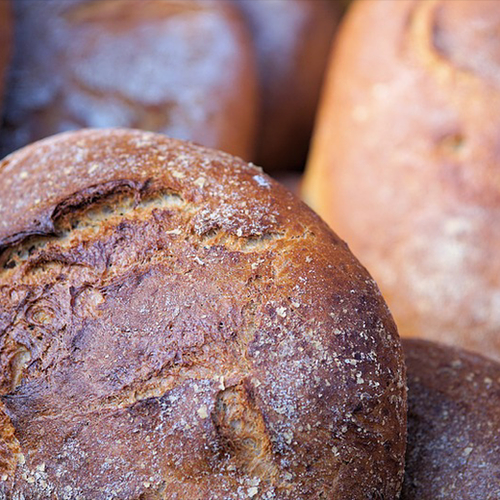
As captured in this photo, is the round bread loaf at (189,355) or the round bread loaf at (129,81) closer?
the round bread loaf at (189,355)

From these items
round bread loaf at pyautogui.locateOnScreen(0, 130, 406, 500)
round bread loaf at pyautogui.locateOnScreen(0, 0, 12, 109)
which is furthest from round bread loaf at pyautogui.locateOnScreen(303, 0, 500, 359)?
round bread loaf at pyautogui.locateOnScreen(0, 0, 12, 109)

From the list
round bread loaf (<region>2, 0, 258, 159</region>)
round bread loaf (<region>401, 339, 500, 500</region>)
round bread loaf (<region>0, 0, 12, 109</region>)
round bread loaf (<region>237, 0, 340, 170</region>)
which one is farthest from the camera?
round bread loaf (<region>237, 0, 340, 170</region>)

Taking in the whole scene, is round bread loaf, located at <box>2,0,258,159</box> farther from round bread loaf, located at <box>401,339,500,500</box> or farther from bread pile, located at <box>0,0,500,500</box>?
round bread loaf, located at <box>401,339,500,500</box>

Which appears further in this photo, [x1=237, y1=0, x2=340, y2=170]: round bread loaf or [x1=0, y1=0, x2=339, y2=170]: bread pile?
[x1=237, y1=0, x2=340, y2=170]: round bread loaf

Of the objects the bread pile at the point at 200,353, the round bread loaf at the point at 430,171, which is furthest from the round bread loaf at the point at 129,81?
the bread pile at the point at 200,353

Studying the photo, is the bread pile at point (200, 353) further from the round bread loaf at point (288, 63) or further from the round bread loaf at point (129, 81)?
the round bread loaf at point (288, 63)

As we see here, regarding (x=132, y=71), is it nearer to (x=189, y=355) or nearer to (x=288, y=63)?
(x=288, y=63)

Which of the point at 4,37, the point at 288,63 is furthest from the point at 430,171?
the point at 4,37
